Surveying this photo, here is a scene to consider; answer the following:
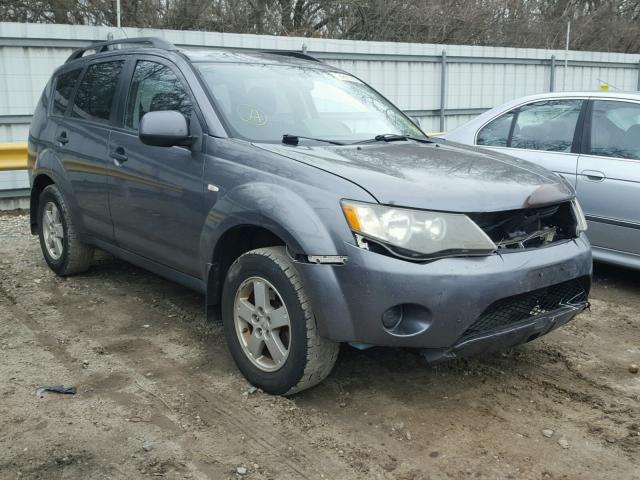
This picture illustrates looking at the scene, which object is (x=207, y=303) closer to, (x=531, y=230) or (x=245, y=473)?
(x=245, y=473)

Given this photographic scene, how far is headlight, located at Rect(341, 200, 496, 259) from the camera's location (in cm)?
308

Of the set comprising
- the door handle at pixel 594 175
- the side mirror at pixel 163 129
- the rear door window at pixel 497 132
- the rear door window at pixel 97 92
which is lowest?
the door handle at pixel 594 175

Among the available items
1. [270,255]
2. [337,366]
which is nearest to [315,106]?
[270,255]

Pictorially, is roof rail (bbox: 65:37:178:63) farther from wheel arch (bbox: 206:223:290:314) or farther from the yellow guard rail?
the yellow guard rail

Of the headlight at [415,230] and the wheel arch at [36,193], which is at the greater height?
the headlight at [415,230]

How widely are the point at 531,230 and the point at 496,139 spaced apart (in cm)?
296

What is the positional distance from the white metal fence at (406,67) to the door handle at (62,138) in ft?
9.04

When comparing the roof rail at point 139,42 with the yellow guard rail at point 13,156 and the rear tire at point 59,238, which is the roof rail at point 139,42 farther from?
the yellow guard rail at point 13,156

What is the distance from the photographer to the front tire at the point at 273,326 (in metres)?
3.29

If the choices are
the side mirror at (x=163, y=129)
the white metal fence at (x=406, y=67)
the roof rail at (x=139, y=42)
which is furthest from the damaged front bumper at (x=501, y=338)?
the white metal fence at (x=406, y=67)

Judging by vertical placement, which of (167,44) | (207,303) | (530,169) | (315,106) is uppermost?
(167,44)

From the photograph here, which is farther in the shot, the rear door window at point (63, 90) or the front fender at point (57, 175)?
the rear door window at point (63, 90)

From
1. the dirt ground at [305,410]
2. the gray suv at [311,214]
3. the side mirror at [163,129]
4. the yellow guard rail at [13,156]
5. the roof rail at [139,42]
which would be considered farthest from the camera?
the yellow guard rail at [13,156]

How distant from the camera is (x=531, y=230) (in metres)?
3.55
